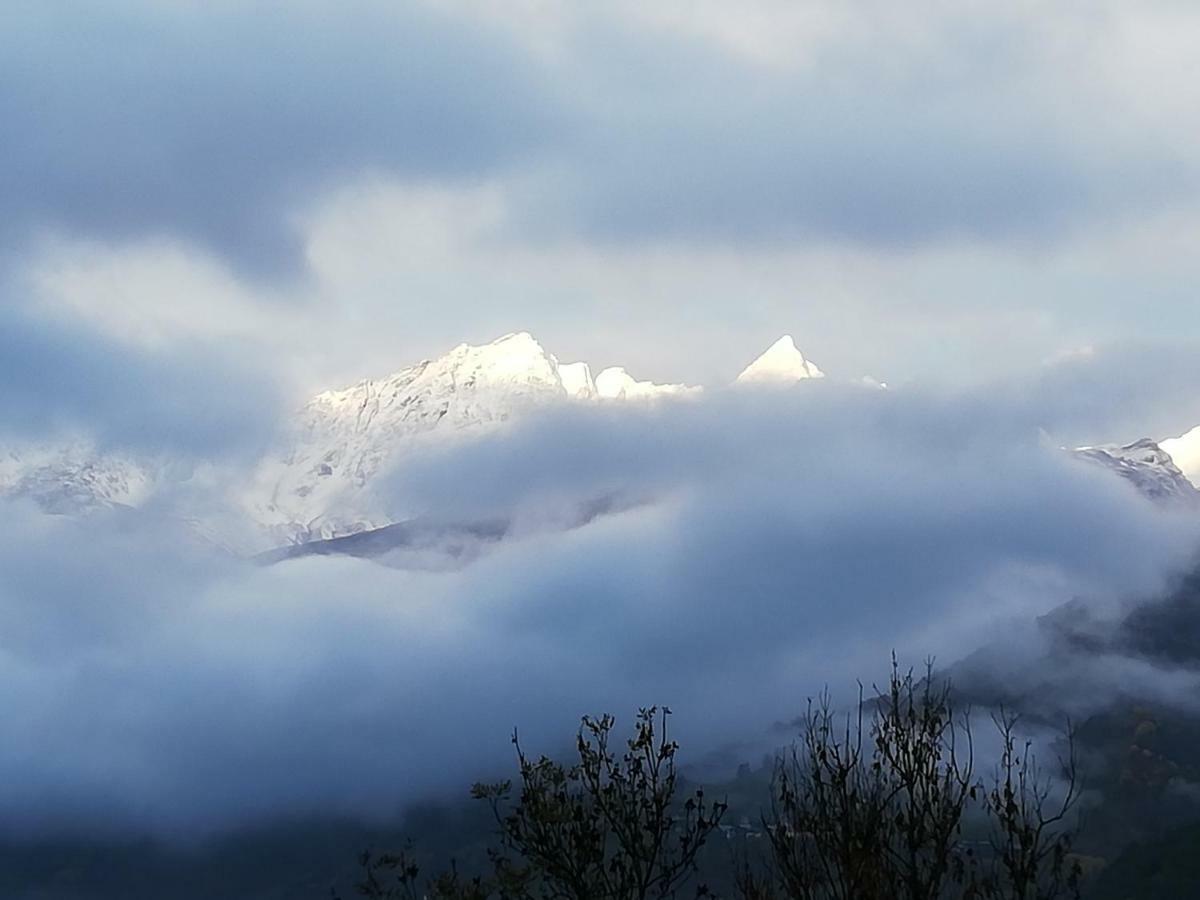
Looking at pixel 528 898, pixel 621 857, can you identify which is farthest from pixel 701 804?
pixel 528 898

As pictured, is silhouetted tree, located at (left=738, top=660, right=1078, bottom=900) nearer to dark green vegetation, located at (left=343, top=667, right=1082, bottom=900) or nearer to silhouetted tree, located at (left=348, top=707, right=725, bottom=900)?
dark green vegetation, located at (left=343, top=667, right=1082, bottom=900)

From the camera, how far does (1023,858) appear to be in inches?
956

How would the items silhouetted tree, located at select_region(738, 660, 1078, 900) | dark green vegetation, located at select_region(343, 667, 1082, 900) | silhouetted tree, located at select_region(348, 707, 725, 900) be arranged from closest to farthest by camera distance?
1. silhouetted tree, located at select_region(738, 660, 1078, 900)
2. dark green vegetation, located at select_region(343, 667, 1082, 900)
3. silhouetted tree, located at select_region(348, 707, 725, 900)

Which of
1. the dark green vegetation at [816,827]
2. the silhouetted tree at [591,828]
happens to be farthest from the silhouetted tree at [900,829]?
the silhouetted tree at [591,828]

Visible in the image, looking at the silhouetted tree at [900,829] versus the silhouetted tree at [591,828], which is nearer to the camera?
the silhouetted tree at [900,829]

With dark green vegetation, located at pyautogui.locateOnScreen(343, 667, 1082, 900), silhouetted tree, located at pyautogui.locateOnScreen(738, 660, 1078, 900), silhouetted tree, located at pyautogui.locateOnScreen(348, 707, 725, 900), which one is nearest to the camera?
silhouetted tree, located at pyautogui.locateOnScreen(738, 660, 1078, 900)

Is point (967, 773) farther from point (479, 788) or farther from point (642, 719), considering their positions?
point (479, 788)

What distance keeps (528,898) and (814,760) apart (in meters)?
5.65

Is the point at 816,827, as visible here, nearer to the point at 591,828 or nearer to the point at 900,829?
the point at 900,829

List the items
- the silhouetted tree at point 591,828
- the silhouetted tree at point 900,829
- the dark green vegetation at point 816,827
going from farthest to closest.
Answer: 1. the silhouetted tree at point 591,828
2. the dark green vegetation at point 816,827
3. the silhouetted tree at point 900,829

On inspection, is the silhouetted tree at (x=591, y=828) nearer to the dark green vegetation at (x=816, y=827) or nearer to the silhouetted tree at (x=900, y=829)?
the dark green vegetation at (x=816, y=827)

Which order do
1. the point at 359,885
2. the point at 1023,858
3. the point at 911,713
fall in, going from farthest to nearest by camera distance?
the point at 359,885 < the point at 911,713 < the point at 1023,858

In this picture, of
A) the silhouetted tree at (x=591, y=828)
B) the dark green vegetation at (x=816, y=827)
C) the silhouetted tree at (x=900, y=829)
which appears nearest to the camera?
the silhouetted tree at (x=900, y=829)

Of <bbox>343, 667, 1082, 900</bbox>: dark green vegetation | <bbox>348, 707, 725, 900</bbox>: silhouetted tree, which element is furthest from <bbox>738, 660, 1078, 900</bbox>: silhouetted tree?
<bbox>348, 707, 725, 900</bbox>: silhouetted tree
